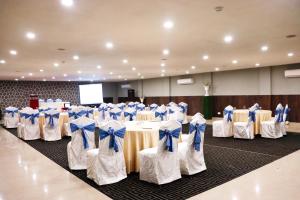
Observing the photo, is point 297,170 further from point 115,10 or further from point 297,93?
point 297,93

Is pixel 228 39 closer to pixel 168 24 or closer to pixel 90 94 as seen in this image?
pixel 168 24

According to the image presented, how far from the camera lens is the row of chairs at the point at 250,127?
24.8 ft

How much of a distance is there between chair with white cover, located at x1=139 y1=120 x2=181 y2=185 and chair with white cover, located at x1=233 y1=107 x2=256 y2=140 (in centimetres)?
429

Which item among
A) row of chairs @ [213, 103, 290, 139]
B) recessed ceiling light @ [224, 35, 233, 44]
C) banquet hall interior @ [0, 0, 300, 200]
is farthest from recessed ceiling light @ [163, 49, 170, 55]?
row of chairs @ [213, 103, 290, 139]

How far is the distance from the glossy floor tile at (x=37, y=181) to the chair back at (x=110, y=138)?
2.06ft

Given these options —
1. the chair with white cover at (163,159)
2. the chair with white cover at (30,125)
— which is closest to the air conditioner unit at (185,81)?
the chair with white cover at (30,125)

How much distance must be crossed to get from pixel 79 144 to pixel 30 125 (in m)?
4.36

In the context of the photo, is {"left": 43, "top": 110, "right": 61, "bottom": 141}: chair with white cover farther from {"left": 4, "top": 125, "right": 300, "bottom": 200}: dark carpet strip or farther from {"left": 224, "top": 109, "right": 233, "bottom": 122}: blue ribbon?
{"left": 224, "top": 109, "right": 233, "bottom": 122}: blue ribbon

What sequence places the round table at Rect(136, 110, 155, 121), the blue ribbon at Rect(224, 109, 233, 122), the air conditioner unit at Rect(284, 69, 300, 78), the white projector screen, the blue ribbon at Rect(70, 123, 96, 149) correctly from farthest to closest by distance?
the white projector screen
the air conditioner unit at Rect(284, 69, 300, 78)
the round table at Rect(136, 110, 155, 121)
the blue ribbon at Rect(224, 109, 233, 122)
the blue ribbon at Rect(70, 123, 96, 149)

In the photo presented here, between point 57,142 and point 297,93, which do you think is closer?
point 57,142

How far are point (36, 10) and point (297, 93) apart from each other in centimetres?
1195

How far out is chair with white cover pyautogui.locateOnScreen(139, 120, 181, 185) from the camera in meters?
3.78

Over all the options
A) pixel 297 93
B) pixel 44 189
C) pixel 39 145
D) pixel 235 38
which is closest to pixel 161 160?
pixel 44 189

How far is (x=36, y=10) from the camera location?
4.00 meters
